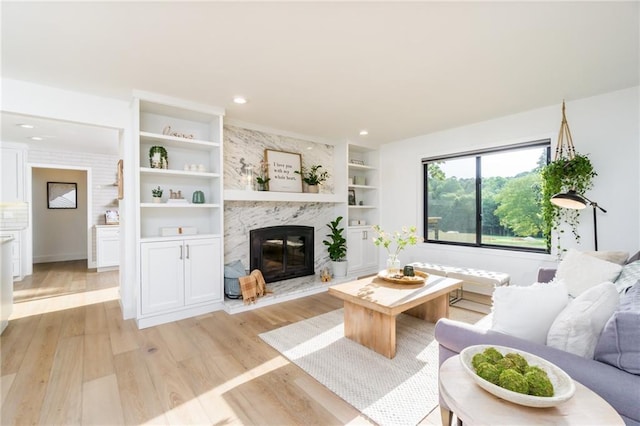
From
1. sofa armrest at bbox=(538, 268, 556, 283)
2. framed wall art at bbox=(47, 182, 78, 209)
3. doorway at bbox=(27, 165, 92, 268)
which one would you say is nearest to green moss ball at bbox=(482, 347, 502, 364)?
sofa armrest at bbox=(538, 268, 556, 283)

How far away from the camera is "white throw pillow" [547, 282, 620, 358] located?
1263mm

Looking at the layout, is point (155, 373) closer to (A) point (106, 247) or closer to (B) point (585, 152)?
(A) point (106, 247)

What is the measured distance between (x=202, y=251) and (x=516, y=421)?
10.6 ft

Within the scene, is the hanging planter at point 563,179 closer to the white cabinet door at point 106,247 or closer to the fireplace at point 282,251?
the fireplace at point 282,251

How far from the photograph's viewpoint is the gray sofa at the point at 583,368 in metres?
1.03

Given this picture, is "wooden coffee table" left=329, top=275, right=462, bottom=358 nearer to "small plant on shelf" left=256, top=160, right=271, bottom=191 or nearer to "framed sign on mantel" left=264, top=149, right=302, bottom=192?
"small plant on shelf" left=256, top=160, right=271, bottom=191

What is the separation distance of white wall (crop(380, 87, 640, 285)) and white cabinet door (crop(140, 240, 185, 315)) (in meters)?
3.71

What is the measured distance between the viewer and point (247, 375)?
85.1 inches

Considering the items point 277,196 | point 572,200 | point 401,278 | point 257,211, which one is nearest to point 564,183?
point 572,200

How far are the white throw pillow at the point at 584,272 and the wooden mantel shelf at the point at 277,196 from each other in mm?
3065

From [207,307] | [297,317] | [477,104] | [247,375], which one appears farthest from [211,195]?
[477,104]

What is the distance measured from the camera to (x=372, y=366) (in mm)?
2271

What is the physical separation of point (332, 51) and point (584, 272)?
277 cm

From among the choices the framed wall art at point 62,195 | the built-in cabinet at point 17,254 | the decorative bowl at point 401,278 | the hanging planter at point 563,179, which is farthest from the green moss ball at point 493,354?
the framed wall art at point 62,195
